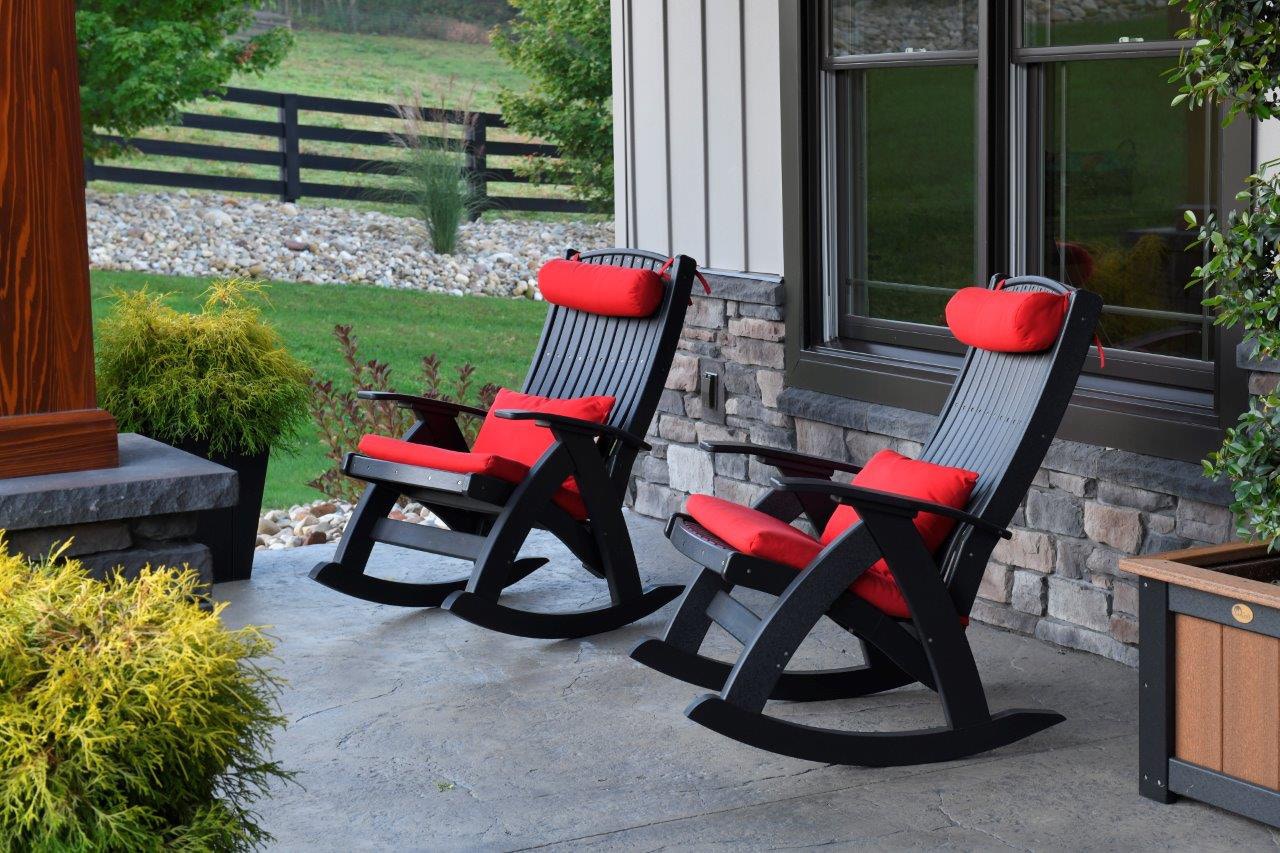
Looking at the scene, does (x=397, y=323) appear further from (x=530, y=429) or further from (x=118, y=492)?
(x=118, y=492)

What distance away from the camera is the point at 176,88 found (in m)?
9.81

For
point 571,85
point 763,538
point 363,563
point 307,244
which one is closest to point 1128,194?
point 763,538

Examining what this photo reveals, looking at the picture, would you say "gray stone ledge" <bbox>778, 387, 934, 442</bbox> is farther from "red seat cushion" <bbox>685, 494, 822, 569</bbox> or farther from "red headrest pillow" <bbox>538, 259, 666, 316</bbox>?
"red seat cushion" <bbox>685, 494, 822, 569</bbox>

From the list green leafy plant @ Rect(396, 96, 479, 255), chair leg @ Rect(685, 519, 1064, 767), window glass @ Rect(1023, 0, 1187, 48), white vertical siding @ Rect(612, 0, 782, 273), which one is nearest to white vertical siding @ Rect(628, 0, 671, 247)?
white vertical siding @ Rect(612, 0, 782, 273)

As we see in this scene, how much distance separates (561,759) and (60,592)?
1459 mm

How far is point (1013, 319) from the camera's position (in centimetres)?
333

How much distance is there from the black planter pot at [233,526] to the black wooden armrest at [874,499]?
2291mm

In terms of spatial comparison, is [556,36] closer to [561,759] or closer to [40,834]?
[561,759]

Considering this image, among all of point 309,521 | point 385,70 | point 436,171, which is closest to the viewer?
point 309,521

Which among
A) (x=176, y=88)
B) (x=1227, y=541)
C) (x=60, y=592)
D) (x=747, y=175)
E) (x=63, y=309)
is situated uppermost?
(x=176, y=88)

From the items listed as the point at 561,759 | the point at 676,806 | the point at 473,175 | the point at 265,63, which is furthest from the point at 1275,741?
the point at 473,175

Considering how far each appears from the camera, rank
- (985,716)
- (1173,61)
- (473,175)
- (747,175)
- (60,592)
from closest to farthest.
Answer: (60,592), (985,716), (1173,61), (747,175), (473,175)

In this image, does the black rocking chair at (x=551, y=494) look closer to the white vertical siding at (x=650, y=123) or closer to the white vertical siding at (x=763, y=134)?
the white vertical siding at (x=763, y=134)

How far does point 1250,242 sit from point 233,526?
3244 mm
